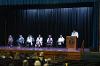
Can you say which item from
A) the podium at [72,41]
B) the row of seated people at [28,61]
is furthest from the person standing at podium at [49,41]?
the row of seated people at [28,61]

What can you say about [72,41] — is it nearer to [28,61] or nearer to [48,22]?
[48,22]

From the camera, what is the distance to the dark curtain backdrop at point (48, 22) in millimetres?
14352

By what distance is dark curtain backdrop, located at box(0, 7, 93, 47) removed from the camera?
47.1ft

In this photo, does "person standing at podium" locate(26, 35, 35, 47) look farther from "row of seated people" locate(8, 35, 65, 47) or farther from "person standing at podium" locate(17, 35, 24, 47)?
"person standing at podium" locate(17, 35, 24, 47)

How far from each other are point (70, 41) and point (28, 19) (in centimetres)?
481

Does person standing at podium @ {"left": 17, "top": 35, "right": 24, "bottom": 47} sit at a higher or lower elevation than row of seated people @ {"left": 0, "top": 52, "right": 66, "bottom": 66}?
lower

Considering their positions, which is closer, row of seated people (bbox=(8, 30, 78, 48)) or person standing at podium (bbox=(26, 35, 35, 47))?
row of seated people (bbox=(8, 30, 78, 48))

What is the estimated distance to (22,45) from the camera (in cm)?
1434

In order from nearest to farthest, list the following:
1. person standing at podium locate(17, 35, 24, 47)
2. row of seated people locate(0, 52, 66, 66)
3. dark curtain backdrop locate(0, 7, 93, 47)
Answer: row of seated people locate(0, 52, 66, 66) → person standing at podium locate(17, 35, 24, 47) → dark curtain backdrop locate(0, 7, 93, 47)

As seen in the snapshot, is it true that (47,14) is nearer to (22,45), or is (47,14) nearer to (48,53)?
(22,45)

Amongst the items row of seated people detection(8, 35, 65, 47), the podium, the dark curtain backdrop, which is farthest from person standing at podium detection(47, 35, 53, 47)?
the podium

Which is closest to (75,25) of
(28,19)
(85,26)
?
(85,26)

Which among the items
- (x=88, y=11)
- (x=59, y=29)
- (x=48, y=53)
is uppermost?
(x=88, y=11)

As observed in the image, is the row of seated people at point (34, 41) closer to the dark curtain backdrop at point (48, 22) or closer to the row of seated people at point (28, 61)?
the dark curtain backdrop at point (48, 22)
